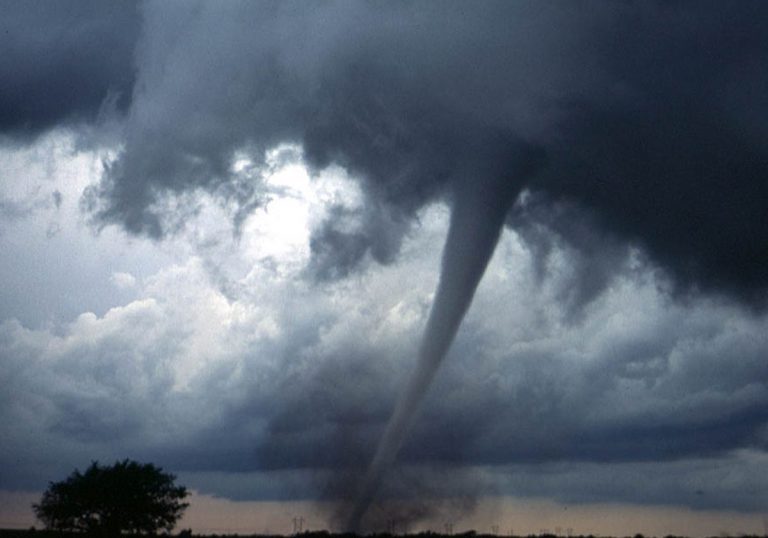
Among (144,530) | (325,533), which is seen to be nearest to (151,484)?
(144,530)

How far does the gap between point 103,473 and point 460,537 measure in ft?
180

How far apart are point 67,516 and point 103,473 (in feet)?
21.8

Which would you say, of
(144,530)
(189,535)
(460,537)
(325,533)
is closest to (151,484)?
(144,530)

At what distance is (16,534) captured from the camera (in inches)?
4505

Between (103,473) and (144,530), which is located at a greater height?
(103,473)

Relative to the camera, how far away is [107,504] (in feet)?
371

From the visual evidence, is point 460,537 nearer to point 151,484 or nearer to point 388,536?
point 388,536

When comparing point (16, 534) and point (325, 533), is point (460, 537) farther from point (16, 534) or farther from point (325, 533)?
point (16, 534)

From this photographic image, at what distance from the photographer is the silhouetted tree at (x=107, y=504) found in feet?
370

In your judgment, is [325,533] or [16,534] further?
[325,533]

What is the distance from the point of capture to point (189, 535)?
126 m

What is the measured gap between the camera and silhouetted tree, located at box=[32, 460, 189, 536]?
11262 centimetres

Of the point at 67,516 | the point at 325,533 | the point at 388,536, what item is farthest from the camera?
the point at 325,533

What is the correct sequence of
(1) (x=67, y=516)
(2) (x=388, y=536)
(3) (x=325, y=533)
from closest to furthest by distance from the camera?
(1) (x=67, y=516), (2) (x=388, y=536), (3) (x=325, y=533)
